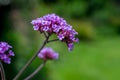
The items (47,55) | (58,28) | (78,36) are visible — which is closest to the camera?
(58,28)

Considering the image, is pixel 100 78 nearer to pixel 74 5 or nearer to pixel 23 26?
pixel 23 26

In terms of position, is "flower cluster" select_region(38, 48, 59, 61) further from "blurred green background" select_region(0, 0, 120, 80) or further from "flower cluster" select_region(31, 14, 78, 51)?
"blurred green background" select_region(0, 0, 120, 80)

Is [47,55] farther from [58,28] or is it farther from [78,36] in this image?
[78,36]

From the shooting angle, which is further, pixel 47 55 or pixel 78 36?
pixel 78 36

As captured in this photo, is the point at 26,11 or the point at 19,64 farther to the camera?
the point at 26,11

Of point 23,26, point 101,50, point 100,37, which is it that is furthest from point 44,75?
point 100,37

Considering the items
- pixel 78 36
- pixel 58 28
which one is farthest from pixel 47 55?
pixel 78 36
